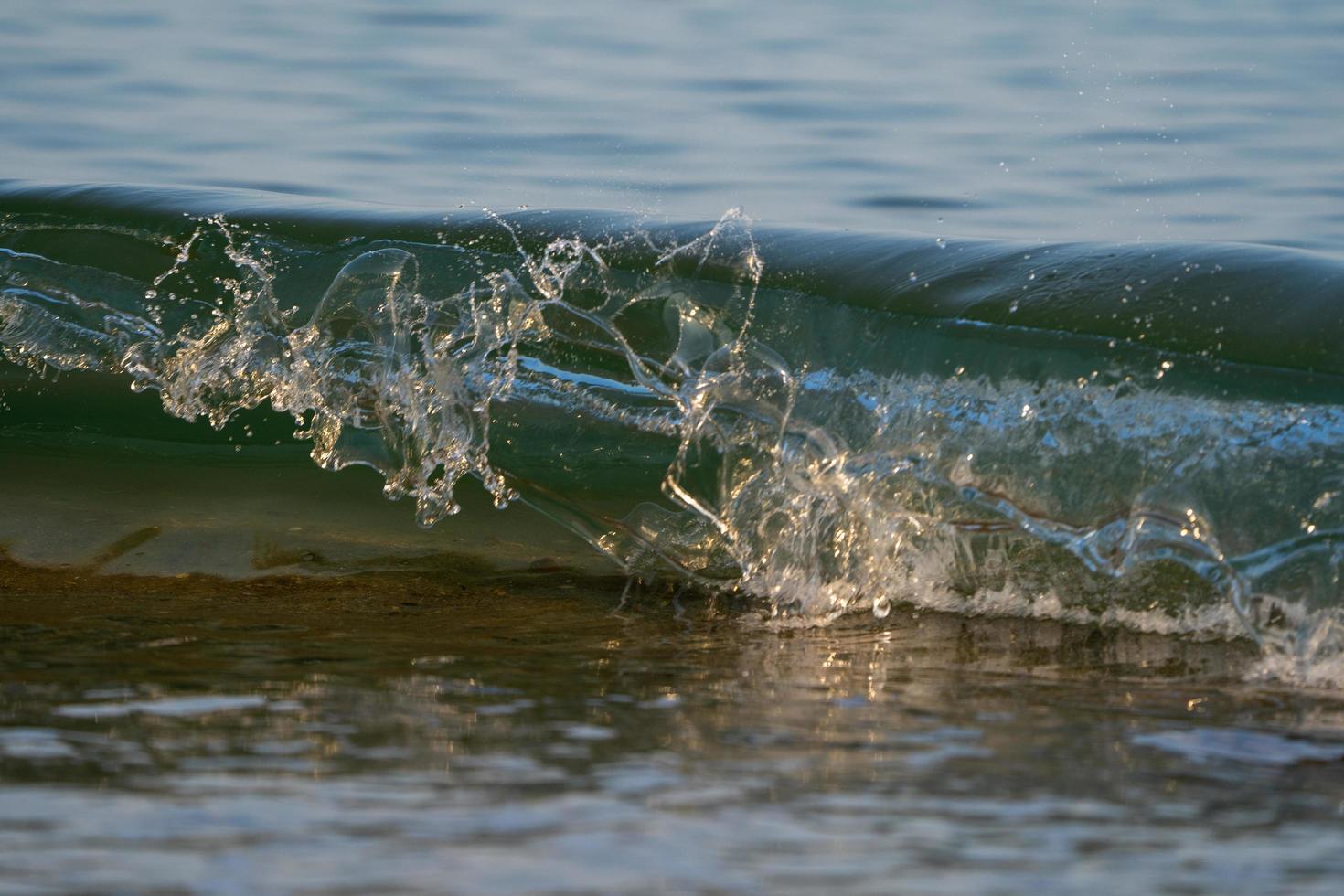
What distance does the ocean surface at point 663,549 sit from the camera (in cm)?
175

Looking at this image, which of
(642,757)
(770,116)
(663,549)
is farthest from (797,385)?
(770,116)

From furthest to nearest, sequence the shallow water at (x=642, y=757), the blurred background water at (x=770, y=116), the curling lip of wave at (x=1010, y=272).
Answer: the blurred background water at (x=770, y=116), the curling lip of wave at (x=1010, y=272), the shallow water at (x=642, y=757)

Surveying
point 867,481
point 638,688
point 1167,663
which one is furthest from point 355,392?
point 1167,663

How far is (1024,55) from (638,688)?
20.4 ft

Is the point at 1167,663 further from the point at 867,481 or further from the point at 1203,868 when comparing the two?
the point at 1203,868

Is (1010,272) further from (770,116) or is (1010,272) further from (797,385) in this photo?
(770,116)

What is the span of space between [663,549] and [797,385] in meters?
0.35

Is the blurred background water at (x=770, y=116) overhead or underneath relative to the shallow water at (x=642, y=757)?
overhead

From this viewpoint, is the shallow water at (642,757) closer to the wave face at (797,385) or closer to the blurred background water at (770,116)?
the wave face at (797,385)

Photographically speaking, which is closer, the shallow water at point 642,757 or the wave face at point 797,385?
the shallow water at point 642,757

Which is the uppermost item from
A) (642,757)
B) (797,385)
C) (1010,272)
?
(1010,272)

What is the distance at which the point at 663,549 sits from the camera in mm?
3115

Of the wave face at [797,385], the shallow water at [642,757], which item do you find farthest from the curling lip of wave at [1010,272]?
the shallow water at [642,757]

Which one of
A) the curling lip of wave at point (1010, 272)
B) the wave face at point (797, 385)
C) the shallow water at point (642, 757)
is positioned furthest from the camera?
the curling lip of wave at point (1010, 272)
